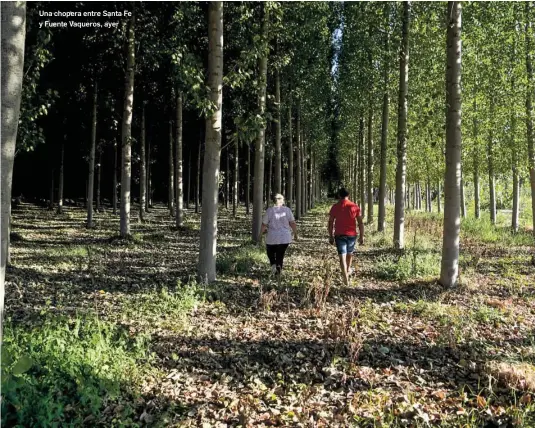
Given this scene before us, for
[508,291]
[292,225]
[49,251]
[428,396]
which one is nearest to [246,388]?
[428,396]

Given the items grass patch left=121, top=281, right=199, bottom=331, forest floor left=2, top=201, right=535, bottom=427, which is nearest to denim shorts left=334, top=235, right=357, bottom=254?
Answer: forest floor left=2, top=201, right=535, bottom=427

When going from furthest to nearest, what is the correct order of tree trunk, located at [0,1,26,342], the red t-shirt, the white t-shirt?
the white t-shirt
the red t-shirt
tree trunk, located at [0,1,26,342]

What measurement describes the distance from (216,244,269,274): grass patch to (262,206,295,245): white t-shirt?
4.14ft

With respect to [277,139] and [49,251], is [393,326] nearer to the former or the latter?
[49,251]

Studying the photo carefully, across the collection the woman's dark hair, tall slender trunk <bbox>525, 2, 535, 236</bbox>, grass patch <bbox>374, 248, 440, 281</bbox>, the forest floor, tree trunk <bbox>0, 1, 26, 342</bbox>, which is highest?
tall slender trunk <bbox>525, 2, 535, 236</bbox>

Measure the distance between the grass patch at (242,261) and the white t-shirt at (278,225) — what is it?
1261 mm

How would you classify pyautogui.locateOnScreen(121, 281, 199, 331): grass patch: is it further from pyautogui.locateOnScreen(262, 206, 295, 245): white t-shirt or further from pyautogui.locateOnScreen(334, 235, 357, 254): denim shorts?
pyautogui.locateOnScreen(334, 235, 357, 254): denim shorts

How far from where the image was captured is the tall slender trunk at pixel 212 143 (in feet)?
27.7

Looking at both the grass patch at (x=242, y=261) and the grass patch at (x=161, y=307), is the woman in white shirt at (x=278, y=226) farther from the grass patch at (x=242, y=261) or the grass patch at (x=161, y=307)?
the grass patch at (x=161, y=307)

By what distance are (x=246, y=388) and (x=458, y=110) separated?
23.0 feet

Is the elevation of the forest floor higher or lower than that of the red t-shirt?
lower

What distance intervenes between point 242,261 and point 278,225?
189 cm

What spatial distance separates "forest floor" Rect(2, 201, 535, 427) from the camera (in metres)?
4.06

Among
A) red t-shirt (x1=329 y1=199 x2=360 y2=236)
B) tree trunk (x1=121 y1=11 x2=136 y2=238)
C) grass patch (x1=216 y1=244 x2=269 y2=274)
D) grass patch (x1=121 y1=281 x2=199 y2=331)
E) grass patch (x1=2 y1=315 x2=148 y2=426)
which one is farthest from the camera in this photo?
tree trunk (x1=121 y1=11 x2=136 y2=238)
